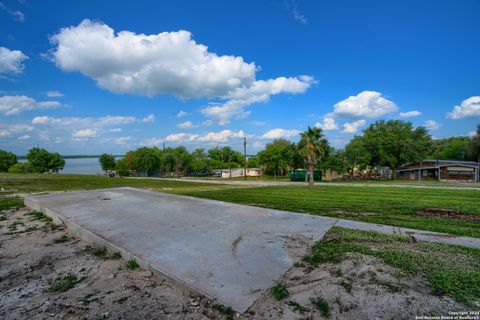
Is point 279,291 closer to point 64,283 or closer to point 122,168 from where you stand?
point 64,283

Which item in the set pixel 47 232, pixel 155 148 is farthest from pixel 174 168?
pixel 47 232

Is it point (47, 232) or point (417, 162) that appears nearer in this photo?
point (47, 232)

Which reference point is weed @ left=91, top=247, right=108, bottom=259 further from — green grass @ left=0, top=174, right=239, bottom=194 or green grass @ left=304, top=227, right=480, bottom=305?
green grass @ left=0, top=174, right=239, bottom=194

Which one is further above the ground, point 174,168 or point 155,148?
point 155,148

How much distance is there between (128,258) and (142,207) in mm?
3690

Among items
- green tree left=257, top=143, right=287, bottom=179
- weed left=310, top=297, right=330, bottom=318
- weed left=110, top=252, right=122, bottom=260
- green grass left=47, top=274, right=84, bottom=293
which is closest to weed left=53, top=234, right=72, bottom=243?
weed left=110, top=252, right=122, bottom=260

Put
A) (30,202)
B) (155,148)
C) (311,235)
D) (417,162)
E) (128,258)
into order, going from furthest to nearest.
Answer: (155,148) → (417,162) → (30,202) → (311,235) → (128,258)

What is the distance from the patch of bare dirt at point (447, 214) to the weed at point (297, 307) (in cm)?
646

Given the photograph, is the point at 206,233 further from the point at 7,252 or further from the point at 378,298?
the point at 7,252

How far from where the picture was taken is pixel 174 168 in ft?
163

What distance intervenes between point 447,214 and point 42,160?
65.5m

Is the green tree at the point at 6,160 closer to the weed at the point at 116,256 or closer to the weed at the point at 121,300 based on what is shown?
the weed at the point at 116,256

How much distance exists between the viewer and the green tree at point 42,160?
49.9 meters

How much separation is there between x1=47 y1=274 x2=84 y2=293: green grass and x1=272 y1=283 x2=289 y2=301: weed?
2360mm
